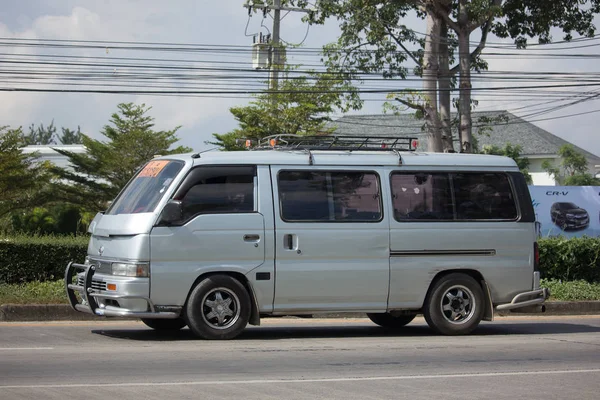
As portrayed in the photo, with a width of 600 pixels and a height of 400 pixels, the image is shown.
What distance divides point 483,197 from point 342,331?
2.65 metres

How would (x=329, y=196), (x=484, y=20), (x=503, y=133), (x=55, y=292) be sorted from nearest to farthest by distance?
1. (x=329, y=196)
2. (x=55, y=292)
3. (x=484, y=20)
4. (x=503, y=133)

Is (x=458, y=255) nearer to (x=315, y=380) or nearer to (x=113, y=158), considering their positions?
(x=315, y=380)

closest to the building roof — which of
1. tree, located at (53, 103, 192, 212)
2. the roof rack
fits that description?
tree, located at (53, 103, 192, 212)

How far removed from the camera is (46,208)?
142 ft

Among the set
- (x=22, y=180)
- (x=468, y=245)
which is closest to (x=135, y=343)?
(x=468, y=245)

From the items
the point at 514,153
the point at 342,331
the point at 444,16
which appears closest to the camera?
the point at 342,331

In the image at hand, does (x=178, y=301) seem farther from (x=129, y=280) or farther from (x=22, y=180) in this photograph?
(x=22, y=180)

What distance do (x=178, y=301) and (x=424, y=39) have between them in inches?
597

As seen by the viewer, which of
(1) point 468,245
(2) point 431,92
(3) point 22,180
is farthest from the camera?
(3) point 22,180

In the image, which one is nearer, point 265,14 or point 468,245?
point 468,245

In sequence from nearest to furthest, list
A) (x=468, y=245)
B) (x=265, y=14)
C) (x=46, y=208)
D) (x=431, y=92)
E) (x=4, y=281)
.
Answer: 1. (x=468, y=245)
2. (x=4, y=281)
3. (x=431, y=92)
4. (x=265, y=14)
5. (x=46, y=208)

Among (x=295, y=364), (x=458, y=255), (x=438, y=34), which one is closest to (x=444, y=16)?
(x=438, y=34)

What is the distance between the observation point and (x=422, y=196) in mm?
11773

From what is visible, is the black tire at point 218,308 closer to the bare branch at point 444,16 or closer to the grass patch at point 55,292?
the grass patch at point 55,292
